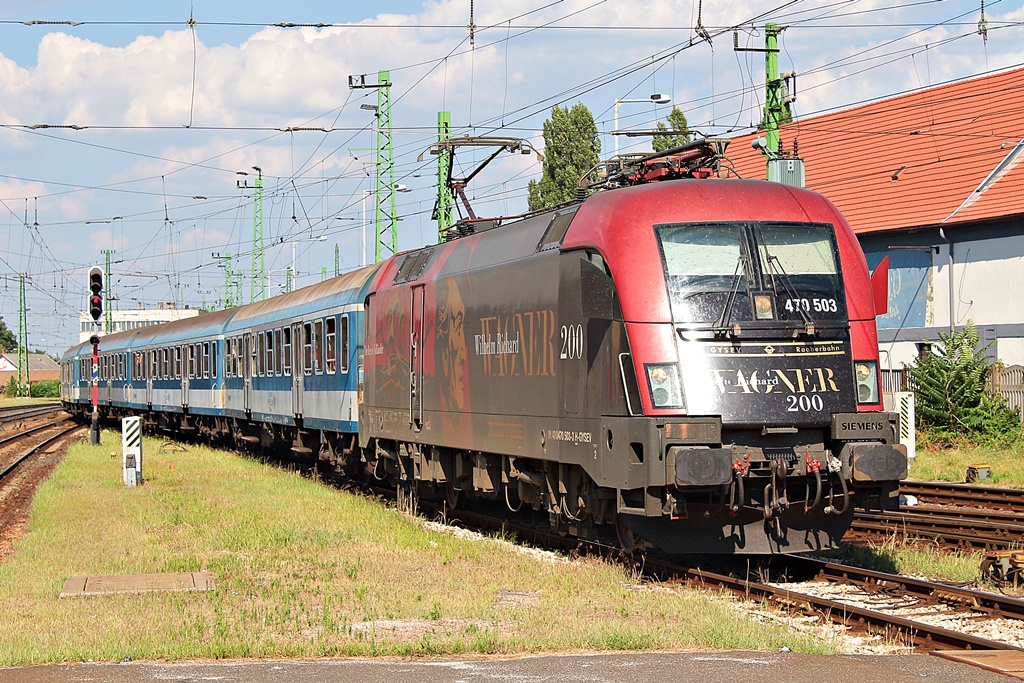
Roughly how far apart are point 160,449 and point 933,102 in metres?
22.7

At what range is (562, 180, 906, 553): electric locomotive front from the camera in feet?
34.6

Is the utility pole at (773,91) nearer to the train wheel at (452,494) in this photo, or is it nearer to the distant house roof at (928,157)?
the distant house roof at (928,157)

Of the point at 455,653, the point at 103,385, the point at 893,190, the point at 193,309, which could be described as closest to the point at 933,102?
the point at 893,190

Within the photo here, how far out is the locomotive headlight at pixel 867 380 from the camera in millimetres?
11047

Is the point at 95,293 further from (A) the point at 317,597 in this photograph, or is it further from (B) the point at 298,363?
(A) the point at 317,597

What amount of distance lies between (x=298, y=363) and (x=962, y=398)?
533 inches

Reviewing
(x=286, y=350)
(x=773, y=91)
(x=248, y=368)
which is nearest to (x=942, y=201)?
(x=773, y=91)

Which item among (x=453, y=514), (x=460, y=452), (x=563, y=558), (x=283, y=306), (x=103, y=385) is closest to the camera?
(x=563, y=558)

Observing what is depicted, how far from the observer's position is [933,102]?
34.7 m

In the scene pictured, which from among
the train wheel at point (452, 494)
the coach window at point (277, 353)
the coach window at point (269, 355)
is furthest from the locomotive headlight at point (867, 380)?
the coach window at point (269, 355)

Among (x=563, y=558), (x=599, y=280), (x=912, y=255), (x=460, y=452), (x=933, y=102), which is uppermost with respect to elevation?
(x=933, y=102)

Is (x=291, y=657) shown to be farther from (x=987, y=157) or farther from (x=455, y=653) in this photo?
(x=987, y=157)

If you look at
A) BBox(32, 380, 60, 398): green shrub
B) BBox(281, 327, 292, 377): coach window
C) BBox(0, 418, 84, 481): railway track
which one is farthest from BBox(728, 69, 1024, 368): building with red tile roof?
BBox(32, 380, 60, 398): green shrub

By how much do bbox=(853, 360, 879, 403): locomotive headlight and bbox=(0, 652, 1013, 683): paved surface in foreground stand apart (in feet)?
10.6
